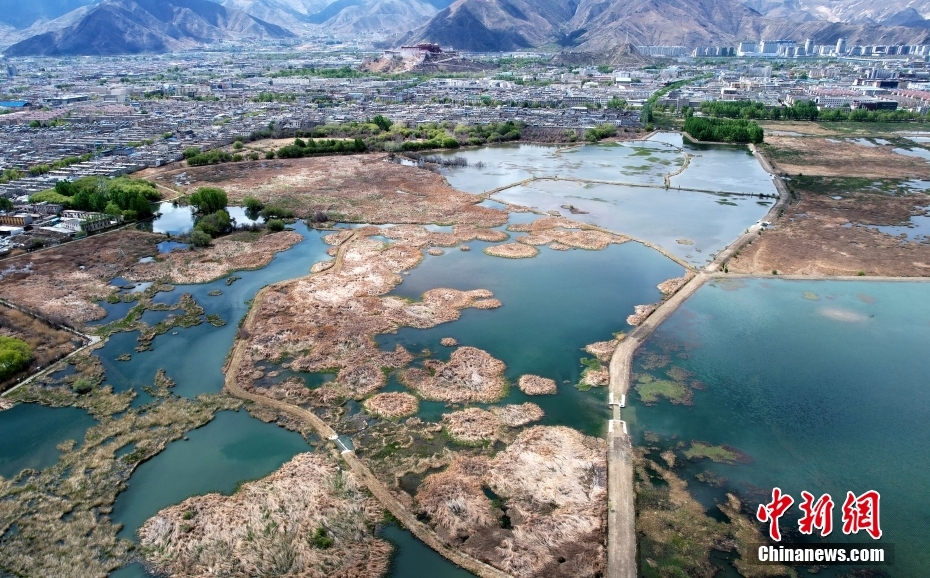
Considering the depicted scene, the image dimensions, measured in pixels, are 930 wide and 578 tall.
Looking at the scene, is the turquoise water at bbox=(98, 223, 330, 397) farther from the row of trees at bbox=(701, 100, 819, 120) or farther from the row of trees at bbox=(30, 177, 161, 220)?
the row of trees at bbox=(701, 100, 819, 120)

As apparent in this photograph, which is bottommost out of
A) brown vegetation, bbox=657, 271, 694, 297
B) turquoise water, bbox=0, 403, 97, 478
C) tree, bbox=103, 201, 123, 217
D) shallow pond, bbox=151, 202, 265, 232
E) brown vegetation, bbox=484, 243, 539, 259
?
brown vegetation, bbox=657, 271, 694, 297

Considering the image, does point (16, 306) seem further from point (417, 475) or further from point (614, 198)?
point (614, 198)

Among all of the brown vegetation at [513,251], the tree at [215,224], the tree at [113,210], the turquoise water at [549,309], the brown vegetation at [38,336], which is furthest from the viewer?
the tree at [113,210]

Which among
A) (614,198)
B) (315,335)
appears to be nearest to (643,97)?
(614,198)

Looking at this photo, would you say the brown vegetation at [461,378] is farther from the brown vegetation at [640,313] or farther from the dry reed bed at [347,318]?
the brown vegetation at [640,313]

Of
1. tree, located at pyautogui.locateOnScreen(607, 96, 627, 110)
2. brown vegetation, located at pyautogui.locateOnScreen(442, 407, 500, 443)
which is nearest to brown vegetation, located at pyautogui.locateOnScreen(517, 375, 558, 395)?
brown vegetation, located at pyautogui.locateOnScreen(442, 407, 500, 443)

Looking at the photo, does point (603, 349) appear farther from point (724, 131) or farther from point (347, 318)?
point (724, 131)

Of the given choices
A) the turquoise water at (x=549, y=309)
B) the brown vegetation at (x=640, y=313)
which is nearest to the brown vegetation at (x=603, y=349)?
the turquoise water at (x=549, y=309)
